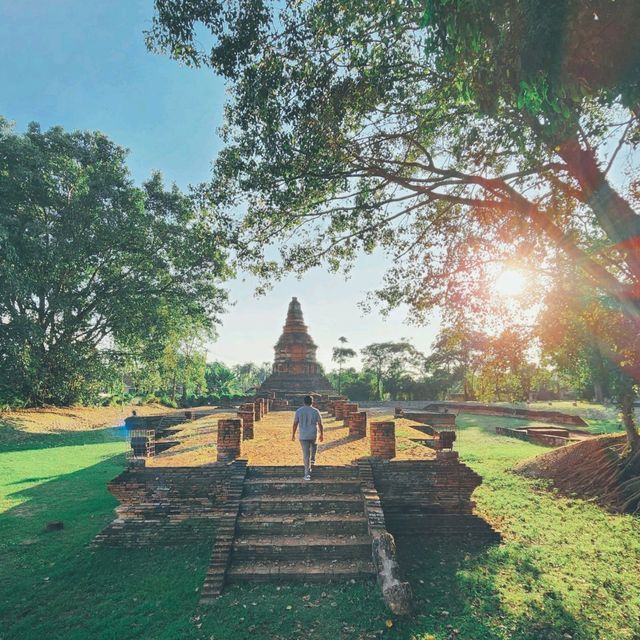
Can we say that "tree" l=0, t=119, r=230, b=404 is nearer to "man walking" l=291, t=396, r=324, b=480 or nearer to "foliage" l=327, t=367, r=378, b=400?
"man walking" l=291, t=396, r=324, b=480

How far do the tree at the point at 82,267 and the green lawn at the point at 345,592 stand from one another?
500 inches

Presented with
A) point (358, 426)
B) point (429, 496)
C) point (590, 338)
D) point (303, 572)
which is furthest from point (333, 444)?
point (590, 338)

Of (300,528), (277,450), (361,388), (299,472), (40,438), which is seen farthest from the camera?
(361,388)

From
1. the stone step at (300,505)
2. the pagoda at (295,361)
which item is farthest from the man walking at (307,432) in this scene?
the pagoda at (295,361)

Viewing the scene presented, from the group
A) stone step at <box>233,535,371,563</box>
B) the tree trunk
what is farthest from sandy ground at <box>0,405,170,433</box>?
the tree trunk

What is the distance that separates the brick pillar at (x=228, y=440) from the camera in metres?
7.90

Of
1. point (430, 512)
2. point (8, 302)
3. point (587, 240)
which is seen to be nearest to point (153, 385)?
point (8, 302)

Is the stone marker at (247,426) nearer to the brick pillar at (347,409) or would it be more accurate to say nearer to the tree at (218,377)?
the brick pillar at (347,409)

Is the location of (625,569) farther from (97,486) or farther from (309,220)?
(97,486)

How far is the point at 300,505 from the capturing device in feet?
22.0

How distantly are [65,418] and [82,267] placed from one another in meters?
9.68

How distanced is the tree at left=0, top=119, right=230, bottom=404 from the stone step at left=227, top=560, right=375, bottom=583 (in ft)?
44.9

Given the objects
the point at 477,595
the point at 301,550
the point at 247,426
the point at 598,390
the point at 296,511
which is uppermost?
the point at 598,390

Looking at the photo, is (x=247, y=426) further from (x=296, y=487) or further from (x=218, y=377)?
(x=218, y=377)
